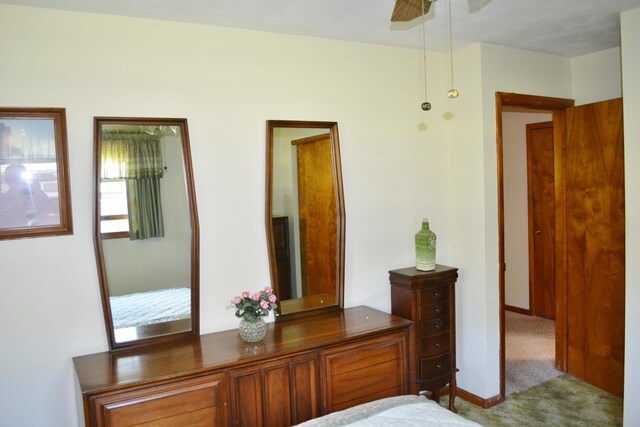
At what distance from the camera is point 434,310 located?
3.19 metres

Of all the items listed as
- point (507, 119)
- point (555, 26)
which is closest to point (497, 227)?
point (555, 26)

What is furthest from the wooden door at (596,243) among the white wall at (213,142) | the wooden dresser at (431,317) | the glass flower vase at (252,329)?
the glass flower vase at (252,329)

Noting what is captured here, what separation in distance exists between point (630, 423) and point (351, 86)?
8.63 ft

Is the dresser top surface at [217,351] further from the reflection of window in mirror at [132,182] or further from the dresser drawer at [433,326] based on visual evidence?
the reflection of window in mirror at [132,182]

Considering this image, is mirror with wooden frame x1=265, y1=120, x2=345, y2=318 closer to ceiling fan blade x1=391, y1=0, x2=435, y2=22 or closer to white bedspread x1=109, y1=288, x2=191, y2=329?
white bedspread x1=109, y1=288, x2=191, y2=329

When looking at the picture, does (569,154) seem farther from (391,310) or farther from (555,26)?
(391,310)

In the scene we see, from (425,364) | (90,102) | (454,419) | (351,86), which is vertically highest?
(351,86)

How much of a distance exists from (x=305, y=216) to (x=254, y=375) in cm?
103

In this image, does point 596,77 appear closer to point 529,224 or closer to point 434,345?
point 529,224

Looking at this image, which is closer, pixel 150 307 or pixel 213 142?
pixel 150 307

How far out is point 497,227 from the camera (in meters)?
3.40

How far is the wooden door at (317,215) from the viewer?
119 inches

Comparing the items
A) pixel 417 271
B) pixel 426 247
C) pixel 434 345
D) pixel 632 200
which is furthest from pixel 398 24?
pixel 434 345

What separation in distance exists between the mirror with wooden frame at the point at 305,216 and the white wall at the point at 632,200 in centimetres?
166
